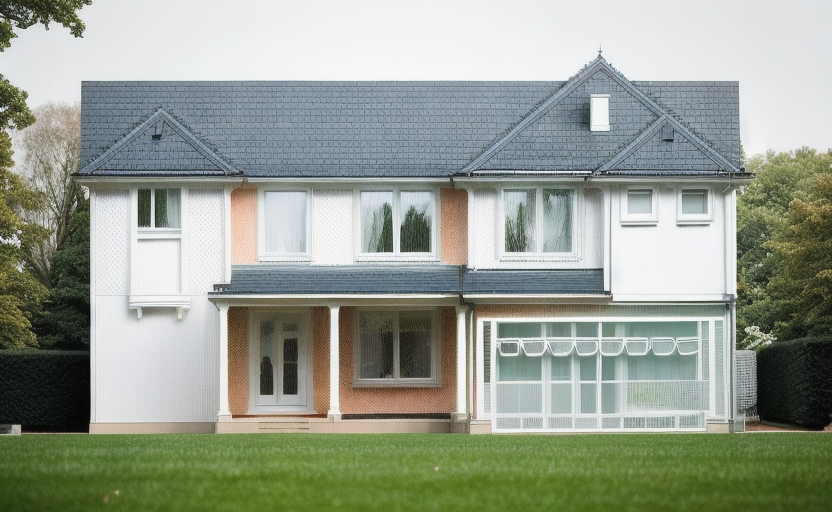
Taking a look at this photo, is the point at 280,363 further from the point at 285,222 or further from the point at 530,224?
the point at 530,224

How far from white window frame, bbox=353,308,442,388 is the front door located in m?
1.26

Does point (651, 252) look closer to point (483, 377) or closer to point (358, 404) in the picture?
point (483, 377)

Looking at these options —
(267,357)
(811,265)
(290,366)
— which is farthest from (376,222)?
(811,265)

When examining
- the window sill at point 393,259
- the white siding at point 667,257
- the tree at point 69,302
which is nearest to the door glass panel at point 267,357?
the window sill at point 393,259

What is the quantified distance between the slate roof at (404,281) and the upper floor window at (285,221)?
0.62 m

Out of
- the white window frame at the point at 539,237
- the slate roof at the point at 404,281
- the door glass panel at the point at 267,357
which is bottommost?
the door glass panel at the point at 267,357

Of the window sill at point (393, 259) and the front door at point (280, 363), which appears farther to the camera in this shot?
the front door at point (280, 363)

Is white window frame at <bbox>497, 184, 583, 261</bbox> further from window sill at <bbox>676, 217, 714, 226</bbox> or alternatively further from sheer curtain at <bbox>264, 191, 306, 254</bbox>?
sheer curtain at <bbox>264, 191, 306, 254</bbox>

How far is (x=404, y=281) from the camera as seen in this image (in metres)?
29.9

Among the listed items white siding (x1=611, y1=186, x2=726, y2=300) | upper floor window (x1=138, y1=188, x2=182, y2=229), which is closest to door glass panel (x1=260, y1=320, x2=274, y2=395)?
upper floor window (x1=138, y1=188, x2=182, y2=229)

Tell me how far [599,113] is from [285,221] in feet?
26.6

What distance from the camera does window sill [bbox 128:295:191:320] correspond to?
30172mm

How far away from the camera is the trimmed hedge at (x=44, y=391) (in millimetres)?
31688

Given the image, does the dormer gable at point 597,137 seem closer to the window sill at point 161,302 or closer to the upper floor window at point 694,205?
the upper floor window at point 694,205
